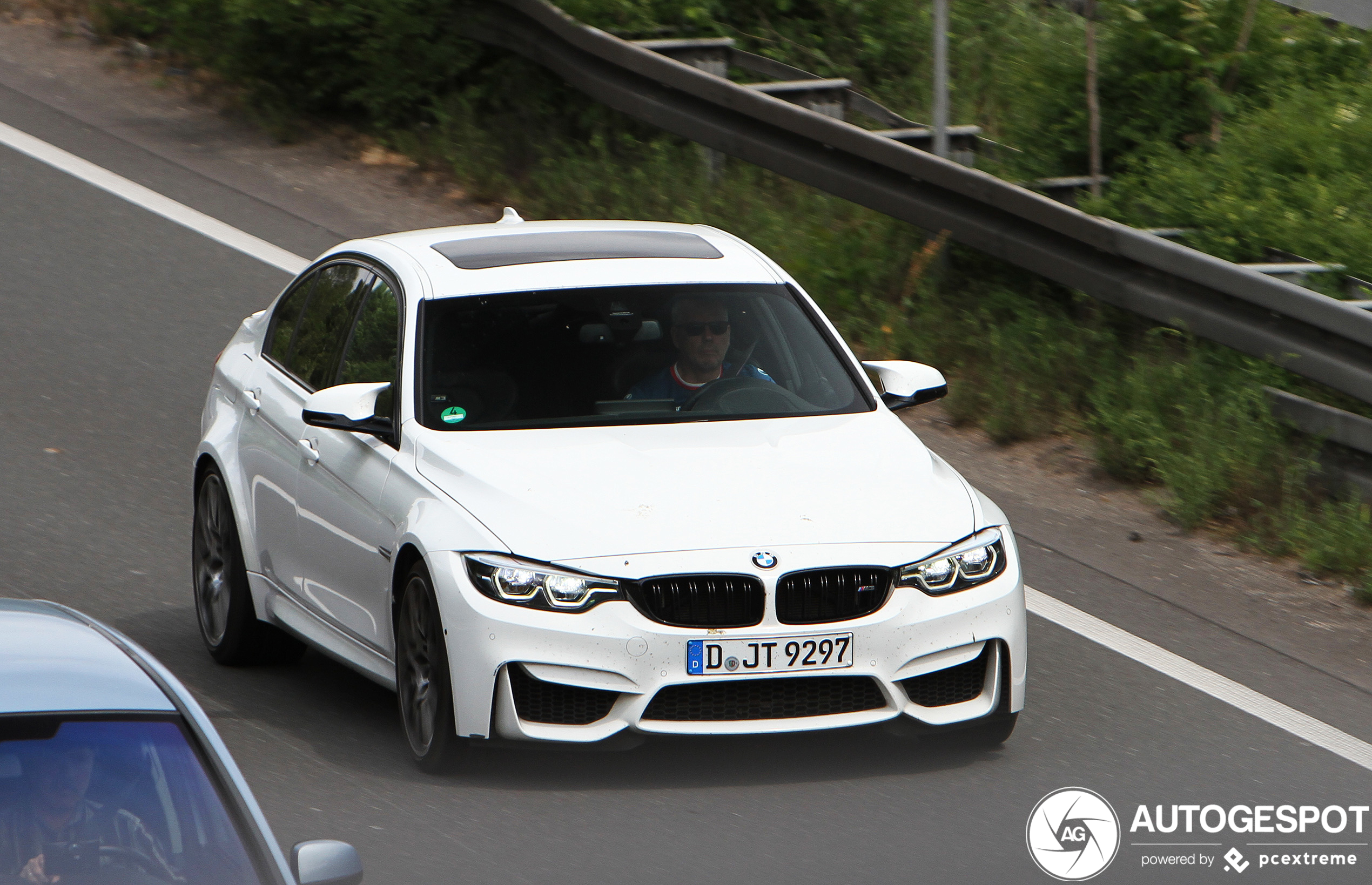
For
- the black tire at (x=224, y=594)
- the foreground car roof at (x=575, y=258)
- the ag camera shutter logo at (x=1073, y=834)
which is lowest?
the black tire at (x=224, y=594)

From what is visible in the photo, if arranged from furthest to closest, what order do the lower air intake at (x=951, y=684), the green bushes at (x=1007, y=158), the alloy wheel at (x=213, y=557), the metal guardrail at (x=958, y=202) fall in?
the green bushes at (x=1007, y=158)
the metal guardrail at (x=958, y=202)
the alloy wheel at (x=213, y=557)
the lower air intake at (x=951, y=684)

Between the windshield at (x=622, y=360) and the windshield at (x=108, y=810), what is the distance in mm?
3316

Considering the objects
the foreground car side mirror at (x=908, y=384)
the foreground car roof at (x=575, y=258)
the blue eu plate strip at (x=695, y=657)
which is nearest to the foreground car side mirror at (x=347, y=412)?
the foreground car roof at (x=575, y=258)

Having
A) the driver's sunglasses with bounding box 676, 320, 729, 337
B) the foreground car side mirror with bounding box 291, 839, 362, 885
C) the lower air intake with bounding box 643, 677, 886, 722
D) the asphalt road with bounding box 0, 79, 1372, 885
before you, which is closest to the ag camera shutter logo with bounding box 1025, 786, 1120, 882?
the asphalt road with bounding box 0, 79, 1372, 885

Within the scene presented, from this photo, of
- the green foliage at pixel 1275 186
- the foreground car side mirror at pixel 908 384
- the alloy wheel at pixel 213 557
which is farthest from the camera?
the green foliage at pixel 1275 186

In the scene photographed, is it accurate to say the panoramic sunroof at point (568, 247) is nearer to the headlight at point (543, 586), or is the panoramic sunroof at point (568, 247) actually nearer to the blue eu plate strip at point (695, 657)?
the headlight at point (543, 586)

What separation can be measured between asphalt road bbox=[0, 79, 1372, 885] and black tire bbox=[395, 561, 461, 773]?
95 mm

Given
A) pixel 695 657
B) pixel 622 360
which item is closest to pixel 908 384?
pixel 622 360

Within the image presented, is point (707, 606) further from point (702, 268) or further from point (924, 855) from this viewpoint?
point (702, 268)

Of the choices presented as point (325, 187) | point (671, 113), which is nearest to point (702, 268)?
→ point (671, 113)

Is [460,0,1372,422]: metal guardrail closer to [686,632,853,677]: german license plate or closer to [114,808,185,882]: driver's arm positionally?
[686,632,853,677]: german license plate

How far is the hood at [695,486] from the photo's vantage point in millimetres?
6359

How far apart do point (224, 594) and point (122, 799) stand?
171 inches

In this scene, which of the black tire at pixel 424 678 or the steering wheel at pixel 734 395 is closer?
the black tire at pixel 424 678
